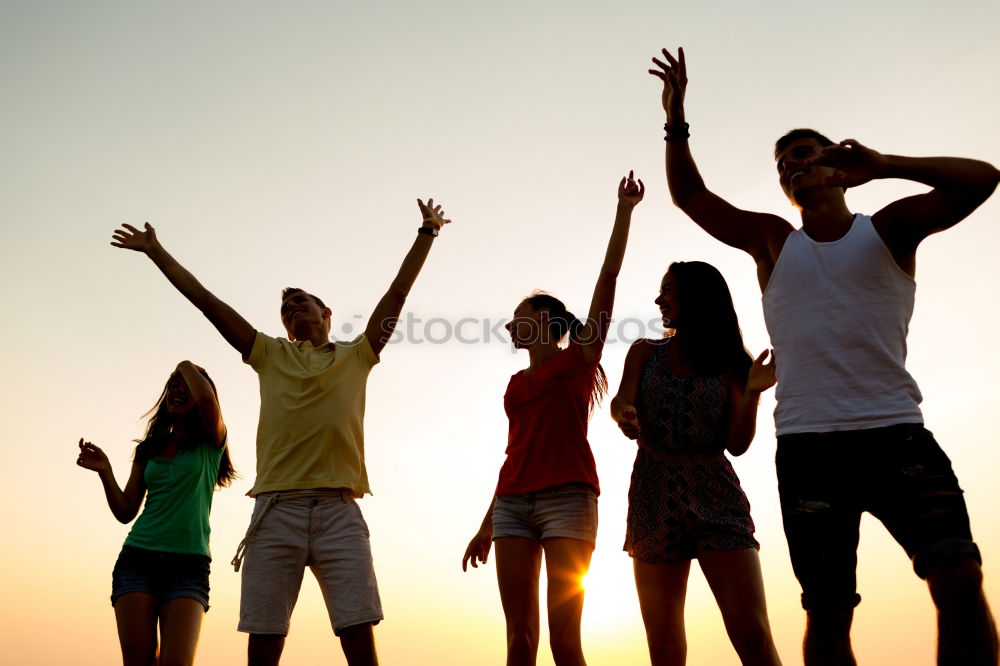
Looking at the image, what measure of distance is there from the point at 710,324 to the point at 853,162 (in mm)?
1958

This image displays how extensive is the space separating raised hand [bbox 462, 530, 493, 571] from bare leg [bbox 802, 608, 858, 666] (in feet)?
9.13

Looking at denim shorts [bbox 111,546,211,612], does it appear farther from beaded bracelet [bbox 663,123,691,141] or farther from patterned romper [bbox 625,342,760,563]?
beaded bracelet [bbox 663,123,691,141]

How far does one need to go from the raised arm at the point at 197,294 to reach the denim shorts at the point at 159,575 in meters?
1.45

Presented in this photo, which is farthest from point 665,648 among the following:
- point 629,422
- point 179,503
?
point 179,503

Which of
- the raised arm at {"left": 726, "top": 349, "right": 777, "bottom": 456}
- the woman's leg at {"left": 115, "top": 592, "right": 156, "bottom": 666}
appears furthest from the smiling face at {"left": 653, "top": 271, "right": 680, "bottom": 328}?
the woman's leg at {"left": 115, "top": 592, "right": 156, "bottom": 666}

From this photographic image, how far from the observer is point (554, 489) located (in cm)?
518

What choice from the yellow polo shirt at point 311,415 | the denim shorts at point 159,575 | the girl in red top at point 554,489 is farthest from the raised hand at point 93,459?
the girl in red top at point 554,489

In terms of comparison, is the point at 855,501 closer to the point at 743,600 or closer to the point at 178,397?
the point at 743,600

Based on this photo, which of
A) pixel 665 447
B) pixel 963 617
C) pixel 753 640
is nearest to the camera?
pixel 963 617

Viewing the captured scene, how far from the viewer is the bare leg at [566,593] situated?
4836 mm

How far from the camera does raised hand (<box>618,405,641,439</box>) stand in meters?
4.57

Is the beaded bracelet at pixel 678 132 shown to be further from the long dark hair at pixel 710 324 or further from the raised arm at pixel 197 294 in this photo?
the raised arm at pixel 197 294

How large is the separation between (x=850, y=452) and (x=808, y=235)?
93 cm

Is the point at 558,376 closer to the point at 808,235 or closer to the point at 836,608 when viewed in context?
the point at 808,235
